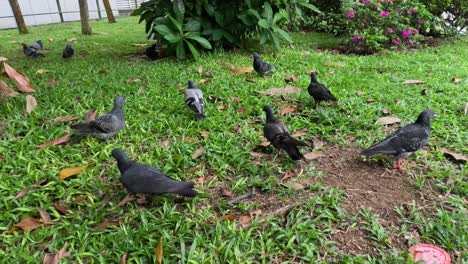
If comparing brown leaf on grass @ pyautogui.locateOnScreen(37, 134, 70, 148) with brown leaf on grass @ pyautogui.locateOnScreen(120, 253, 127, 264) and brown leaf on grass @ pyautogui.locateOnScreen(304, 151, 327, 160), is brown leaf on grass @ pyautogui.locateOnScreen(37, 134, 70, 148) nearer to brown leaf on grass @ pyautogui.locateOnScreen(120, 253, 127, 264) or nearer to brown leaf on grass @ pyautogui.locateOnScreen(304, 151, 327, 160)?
brown leaf on grass @ pyautogui.locateOnScreen(120, 253, 127, 264)

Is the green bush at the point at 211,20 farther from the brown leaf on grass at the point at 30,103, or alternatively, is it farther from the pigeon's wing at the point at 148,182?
the pigeon's wing at the point at 148,182

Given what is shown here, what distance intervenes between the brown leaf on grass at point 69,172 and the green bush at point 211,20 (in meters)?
3.64

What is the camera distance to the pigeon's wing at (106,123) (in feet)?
11.8

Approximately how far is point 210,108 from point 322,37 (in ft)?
20.9

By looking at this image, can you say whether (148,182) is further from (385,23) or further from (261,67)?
(385,23)

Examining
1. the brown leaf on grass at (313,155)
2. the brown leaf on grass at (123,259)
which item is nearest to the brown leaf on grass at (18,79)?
the brown leaf on grass at (123,259)

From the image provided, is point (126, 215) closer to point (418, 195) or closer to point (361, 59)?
point (418, 195)

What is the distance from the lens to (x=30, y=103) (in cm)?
432

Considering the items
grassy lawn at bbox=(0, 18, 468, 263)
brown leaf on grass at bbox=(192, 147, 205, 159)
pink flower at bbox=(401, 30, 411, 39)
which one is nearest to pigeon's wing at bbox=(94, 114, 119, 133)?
grassy lawn at bbox=(0, 18, 468, 263)

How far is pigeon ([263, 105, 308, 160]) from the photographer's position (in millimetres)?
3303

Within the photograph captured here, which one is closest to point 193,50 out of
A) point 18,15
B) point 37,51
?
point 37,51

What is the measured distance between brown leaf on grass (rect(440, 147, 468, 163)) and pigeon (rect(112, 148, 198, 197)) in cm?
238

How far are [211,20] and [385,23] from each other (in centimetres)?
388

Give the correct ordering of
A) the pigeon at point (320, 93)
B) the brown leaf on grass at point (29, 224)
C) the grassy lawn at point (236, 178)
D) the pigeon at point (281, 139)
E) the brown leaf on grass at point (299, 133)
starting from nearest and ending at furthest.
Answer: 1. the grassy lawn at point (236, 178)
2. the brown leaf on grass at point (29, 224)
3. the pigeon at point (281, 139)
4. the brown leaf on grass at point (299, 133)
5. the pigeon at point (320, 93)
